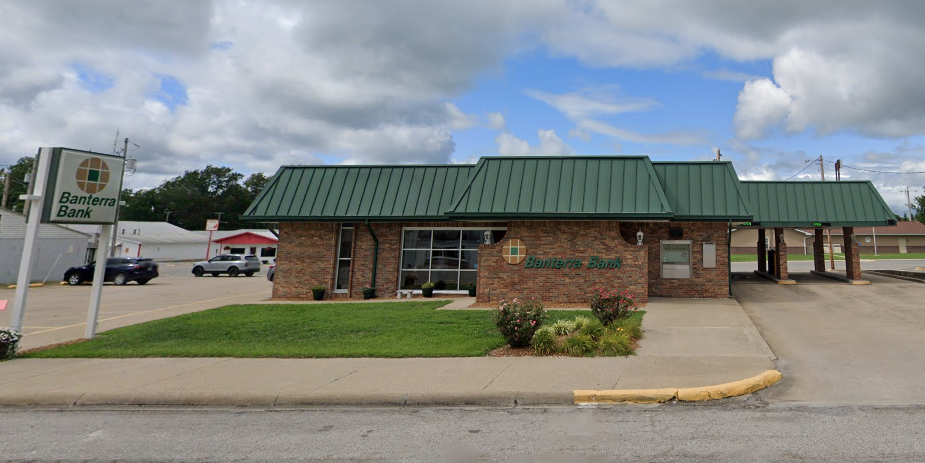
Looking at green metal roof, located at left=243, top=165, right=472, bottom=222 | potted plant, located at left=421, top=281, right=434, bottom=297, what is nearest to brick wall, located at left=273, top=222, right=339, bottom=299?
green metal roof, located at left=243, top=165, right=472, bottom=222

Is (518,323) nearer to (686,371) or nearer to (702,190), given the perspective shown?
(686,371)

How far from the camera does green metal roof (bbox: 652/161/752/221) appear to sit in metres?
16.2

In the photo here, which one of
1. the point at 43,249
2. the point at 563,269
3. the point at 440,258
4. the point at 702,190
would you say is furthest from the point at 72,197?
the point at 43,249

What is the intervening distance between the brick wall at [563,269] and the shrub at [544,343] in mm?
6343

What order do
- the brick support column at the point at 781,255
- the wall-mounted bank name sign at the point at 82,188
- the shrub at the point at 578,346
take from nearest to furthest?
1. the shrub at the point at 578,346
2. the wall-mounted bank name sign at the point at 82,188
3. the brick support column at the point at 781,255

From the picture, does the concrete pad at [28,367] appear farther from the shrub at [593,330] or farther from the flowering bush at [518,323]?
the shrub at [593,330]

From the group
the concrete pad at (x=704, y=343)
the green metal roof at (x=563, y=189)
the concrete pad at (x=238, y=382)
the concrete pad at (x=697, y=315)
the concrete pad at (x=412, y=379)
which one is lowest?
the concrete pad at (x=238, y=382)

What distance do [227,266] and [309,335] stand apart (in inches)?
1179

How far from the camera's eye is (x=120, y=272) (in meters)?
29.0

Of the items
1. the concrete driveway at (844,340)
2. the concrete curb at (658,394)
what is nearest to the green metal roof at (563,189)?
the concrete driveway at (844,340)

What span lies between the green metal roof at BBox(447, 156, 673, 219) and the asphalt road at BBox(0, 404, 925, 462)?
9436mm

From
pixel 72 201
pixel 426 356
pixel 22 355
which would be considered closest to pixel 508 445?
pixel 426 356

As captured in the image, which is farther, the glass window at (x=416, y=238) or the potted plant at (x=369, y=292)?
the glass window at (x=416, y=238)

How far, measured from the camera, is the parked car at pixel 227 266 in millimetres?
37312
